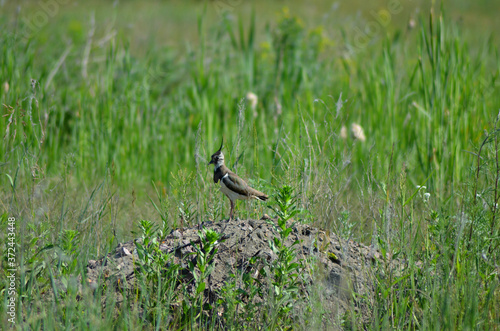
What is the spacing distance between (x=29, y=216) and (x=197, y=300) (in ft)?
4.26

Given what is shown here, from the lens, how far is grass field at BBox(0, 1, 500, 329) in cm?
243

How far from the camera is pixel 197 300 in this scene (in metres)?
2.45

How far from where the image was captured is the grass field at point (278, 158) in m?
2.43

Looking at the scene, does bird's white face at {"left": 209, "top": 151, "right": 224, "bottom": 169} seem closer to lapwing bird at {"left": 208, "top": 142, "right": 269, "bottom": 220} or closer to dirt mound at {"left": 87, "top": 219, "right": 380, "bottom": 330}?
lapwing bird at {"left": 208, "top": 142, "right": 269, "bottom": 220}

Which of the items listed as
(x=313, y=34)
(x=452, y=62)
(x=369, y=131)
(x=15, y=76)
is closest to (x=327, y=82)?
(x=313, y=34)

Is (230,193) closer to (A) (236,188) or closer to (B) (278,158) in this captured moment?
(A) (236,188)

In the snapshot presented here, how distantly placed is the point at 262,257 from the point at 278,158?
1.63 metres

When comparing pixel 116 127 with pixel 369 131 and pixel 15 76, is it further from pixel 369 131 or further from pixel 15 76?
pixel 369 131

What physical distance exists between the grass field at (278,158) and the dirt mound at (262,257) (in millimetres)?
127

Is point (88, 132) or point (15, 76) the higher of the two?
point (15, 76)

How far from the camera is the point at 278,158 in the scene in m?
4.04

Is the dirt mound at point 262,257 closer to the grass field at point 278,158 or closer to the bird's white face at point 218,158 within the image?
the grass field at point 278,158

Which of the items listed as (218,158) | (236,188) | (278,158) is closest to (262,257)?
(236,188)

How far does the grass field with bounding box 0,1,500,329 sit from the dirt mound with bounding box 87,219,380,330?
0.13 m
